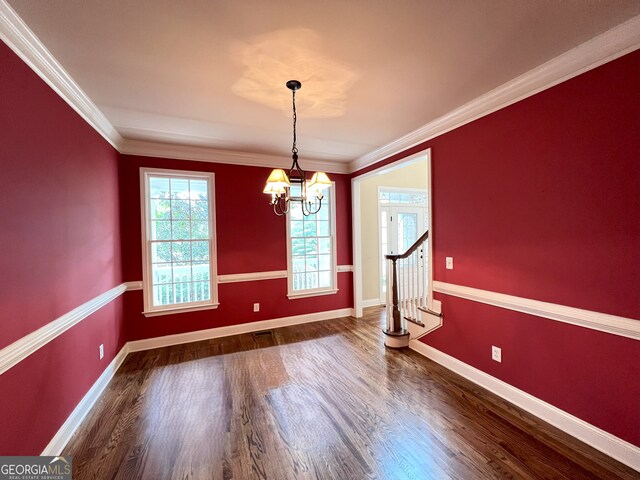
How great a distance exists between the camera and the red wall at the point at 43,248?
4.61 ft

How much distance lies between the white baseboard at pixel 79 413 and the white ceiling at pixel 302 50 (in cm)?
255

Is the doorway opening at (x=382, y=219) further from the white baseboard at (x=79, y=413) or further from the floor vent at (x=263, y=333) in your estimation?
the white baseboard at (x=79, y=413)

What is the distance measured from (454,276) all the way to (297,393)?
1.97 meters

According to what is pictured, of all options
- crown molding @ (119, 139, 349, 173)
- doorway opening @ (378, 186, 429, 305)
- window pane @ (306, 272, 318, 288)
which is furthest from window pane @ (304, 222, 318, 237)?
doorway opening @ (378, 186, 429, 305)

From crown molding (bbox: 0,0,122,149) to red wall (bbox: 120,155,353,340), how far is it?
1.14 metres

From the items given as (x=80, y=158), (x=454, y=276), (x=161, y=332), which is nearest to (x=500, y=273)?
→ (x=454, y=276)

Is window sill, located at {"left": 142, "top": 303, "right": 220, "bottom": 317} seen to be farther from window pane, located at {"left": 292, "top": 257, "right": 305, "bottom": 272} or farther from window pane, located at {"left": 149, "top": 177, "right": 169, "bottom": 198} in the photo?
window pane, located at {"left": 149, "top": 177, "right": 169, "bottom": 198}

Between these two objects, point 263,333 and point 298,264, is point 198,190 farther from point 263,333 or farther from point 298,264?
point 263,333

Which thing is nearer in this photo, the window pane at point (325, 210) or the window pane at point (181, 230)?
the window pane at point (181, 230)

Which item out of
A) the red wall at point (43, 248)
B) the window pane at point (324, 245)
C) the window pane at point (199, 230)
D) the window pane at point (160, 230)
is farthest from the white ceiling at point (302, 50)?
the window pane at point (324, 245)

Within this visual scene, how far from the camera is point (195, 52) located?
1738mm

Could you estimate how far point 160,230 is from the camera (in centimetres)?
355

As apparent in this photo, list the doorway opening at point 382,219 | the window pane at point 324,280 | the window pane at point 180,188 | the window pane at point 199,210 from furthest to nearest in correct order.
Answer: the doorway opening at point 382,219 → the window pane at point 324,280 → the window pane at point 199,210 → the window pane at point 180,188

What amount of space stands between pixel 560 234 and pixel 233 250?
364 centimetres
